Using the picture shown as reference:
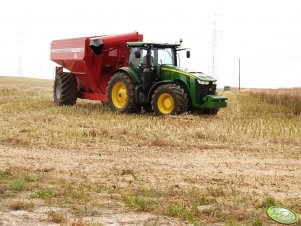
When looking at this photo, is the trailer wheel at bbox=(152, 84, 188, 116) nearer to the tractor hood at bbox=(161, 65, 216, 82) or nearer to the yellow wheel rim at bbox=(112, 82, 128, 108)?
the tractor hood at bbox=(161, 65, 216, 82)

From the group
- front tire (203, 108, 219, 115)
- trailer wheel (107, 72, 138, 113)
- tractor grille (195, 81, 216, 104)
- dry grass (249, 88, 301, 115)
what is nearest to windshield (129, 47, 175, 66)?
trailer wheel (107, 72, 138, 113)

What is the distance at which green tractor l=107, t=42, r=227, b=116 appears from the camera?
14.6m

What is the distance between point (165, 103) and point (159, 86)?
61 centimetres

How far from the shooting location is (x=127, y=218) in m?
5.50

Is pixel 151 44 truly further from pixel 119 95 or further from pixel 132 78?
pixel 119 95

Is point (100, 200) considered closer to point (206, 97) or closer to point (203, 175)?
point (203, 175)

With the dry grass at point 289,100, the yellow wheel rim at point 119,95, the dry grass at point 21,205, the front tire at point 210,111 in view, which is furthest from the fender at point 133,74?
the dry grass at point 21,205

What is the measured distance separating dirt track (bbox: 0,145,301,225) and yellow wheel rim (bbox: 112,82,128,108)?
594 centimetres

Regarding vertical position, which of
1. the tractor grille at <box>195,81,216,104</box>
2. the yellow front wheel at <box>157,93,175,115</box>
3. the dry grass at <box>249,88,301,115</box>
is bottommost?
the dry grass at <box>249,88,301,115</box>

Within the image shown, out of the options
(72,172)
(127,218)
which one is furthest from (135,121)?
(127,218)

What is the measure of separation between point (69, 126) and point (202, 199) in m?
6.96

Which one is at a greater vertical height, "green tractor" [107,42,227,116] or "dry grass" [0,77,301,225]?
"green tractor" [107,42,227,116]

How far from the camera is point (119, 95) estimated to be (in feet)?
52.5

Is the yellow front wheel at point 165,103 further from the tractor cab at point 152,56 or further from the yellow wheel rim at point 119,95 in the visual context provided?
the yellow wheel rim at point 119,95
